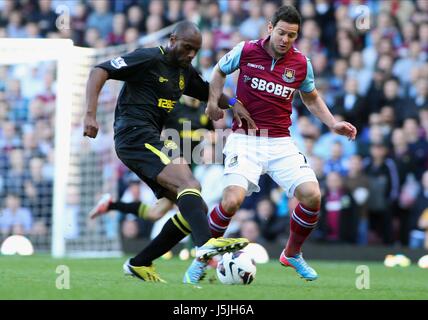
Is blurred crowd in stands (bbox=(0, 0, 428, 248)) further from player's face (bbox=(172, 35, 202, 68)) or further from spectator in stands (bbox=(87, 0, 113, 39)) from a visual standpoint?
player's face (bbox=(172, 35, 202, 68))

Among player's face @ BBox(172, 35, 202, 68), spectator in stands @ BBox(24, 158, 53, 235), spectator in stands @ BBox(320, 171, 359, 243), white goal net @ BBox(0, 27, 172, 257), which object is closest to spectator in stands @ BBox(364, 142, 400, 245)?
spectator in stands @ BBox(320, 171, 359, 243)

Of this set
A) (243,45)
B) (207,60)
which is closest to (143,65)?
(243,45)

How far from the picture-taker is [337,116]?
1418cm

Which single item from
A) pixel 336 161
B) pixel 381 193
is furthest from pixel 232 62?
pixel 336 161

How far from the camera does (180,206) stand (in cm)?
741

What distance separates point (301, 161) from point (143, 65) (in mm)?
1617

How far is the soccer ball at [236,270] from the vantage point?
7879mm

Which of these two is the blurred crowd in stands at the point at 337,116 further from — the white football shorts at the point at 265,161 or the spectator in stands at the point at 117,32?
the white football shorts at the point at 265,161

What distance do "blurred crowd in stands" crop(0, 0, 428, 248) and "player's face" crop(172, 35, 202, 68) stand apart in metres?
5.98

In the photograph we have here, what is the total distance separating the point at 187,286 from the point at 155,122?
4.79 feet

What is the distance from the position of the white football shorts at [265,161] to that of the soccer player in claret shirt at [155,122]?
352 mm

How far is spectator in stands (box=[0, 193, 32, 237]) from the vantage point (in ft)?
48.5

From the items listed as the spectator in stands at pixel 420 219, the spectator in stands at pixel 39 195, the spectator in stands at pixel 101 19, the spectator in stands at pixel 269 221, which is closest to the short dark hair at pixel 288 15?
the spectator in stands at pixel 420 219
